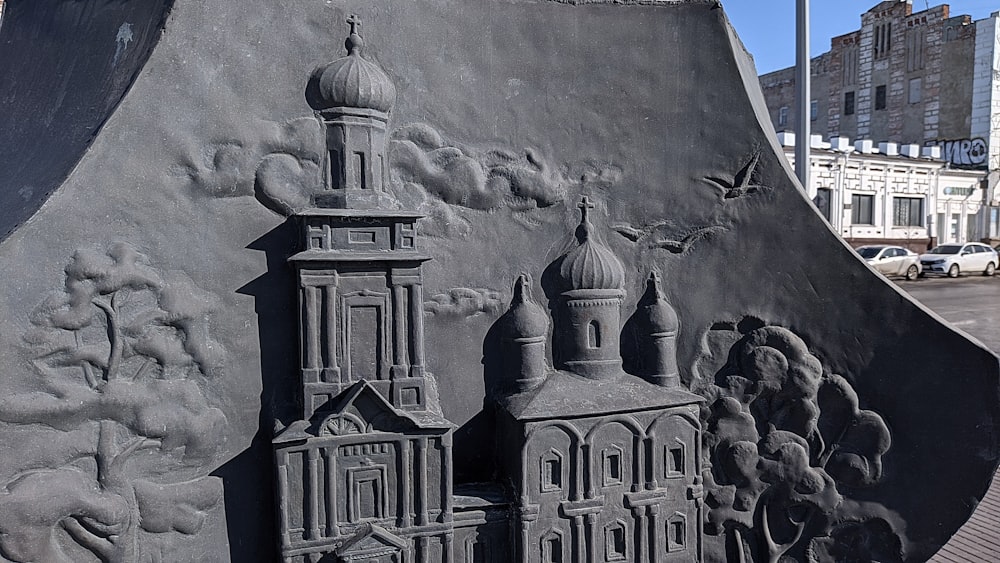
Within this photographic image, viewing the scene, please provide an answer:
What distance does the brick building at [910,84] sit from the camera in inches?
1235

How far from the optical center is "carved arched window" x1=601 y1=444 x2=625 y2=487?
467 centimetres

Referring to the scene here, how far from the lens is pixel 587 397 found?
15.3 feet

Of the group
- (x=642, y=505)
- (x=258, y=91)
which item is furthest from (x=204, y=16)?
(x=642, y=505)

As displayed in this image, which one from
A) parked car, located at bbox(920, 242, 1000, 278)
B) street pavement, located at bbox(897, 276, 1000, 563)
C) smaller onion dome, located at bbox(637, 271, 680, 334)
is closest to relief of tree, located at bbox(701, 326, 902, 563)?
smaller onion dome, located at bbox(637, 271, 680, 334)

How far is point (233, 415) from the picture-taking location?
4.23 meters

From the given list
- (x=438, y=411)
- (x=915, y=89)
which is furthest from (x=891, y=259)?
(x=438, y=411)

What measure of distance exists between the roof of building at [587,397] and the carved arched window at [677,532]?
29.8 inches

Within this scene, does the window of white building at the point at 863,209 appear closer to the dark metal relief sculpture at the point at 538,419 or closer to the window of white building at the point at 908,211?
the window of white building at the point at 908,211

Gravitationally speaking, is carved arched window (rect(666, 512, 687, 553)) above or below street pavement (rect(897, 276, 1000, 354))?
above

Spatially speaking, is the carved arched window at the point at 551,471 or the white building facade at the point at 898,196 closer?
the carved arched window at the point at 551,471

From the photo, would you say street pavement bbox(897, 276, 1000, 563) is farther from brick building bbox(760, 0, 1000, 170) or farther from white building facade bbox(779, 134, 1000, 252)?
brick building bbox(760, 0, 1000, 170)

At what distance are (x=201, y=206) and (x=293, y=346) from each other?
955 millimetres

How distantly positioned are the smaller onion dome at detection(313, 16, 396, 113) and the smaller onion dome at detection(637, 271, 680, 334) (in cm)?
209

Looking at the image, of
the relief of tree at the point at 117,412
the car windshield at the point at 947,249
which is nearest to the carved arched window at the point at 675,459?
the relief of tree at the point at 117,412
